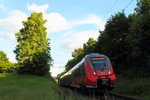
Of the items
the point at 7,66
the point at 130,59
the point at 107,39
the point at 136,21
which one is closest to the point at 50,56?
the point at 7,66

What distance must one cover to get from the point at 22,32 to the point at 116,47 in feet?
94.0

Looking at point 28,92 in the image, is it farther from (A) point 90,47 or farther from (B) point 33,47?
(A) point 90,47

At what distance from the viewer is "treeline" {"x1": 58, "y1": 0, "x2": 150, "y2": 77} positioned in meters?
22.8

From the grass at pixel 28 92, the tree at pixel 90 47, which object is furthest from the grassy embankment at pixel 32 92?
the tree at pixel 90 47

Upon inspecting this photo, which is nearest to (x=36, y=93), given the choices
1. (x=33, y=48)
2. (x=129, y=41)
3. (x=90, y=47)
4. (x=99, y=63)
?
(x=99, y=63)

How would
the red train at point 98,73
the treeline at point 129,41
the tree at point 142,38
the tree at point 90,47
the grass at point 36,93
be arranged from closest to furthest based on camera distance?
the grass at point 36,93
the red train at point 98,73
the tree at point 142,38
the treeline at point 129,41
the tree at point 90,47

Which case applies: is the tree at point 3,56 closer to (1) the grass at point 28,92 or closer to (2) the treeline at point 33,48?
(2) the treeline at point 33,48

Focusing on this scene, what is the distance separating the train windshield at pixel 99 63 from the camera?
48.6 ft

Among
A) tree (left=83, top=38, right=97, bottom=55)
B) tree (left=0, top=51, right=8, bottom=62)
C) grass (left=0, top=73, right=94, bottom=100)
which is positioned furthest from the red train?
tree (left=0, top=51, right=8, bottom=62)

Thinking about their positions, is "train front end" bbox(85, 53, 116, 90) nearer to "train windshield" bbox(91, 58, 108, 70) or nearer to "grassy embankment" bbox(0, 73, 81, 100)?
"train windshield" bbox(91, 58, 108, 70)

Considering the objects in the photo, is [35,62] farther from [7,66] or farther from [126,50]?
[126,50]

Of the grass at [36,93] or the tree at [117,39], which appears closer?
the grass at [36,93]

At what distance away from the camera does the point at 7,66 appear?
63.8 m

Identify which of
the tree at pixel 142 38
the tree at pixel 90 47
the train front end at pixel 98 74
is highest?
the tree at pixel 90 47
